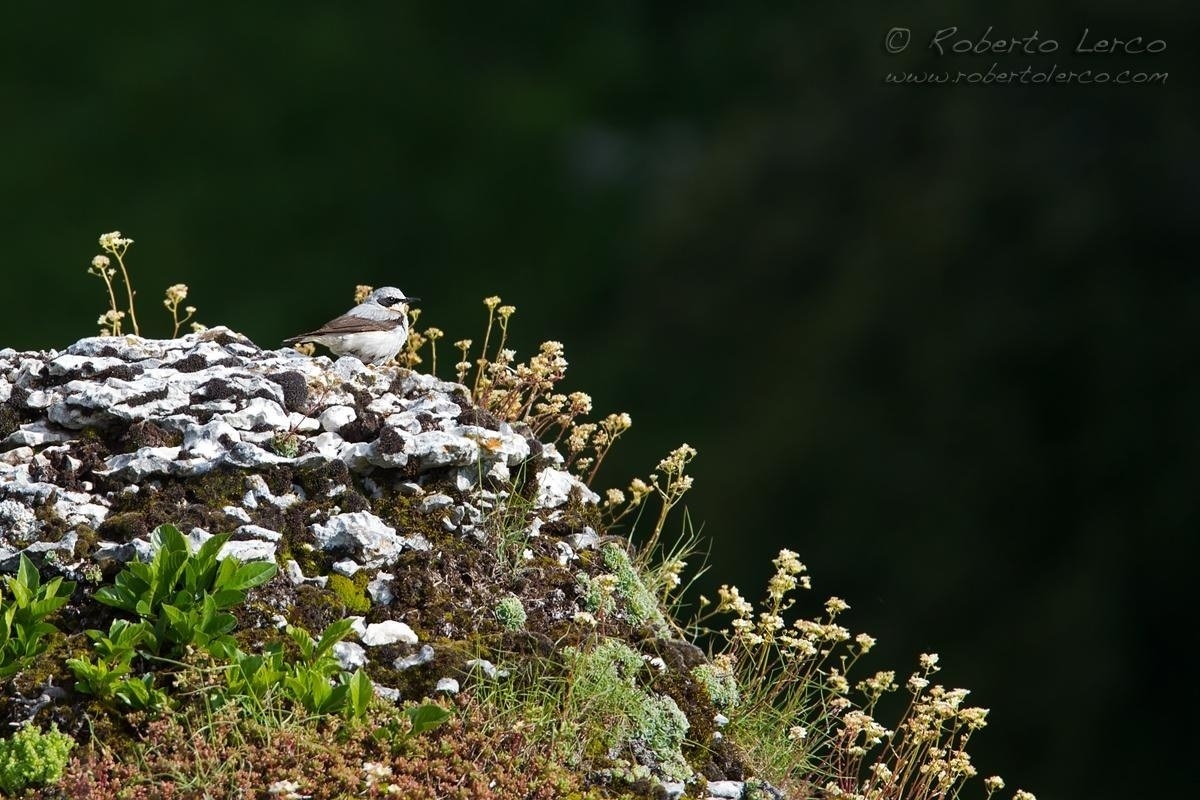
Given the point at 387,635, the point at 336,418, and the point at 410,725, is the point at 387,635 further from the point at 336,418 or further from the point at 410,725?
the point at 336,418

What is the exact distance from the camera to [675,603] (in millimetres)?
6051

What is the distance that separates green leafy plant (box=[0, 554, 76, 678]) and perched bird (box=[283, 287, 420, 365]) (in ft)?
8.55

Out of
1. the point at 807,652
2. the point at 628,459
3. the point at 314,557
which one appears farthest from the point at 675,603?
the point at 628,459

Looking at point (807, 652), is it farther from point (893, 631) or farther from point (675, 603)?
point (893, 631)

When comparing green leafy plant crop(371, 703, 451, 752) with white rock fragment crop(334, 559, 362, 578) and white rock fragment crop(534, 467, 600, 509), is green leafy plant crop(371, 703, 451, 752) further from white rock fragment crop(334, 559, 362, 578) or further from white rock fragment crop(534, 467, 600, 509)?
white rock fragment crop(534, 467, 600, 509)

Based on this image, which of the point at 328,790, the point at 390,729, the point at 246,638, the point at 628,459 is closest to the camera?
the point at 328,790

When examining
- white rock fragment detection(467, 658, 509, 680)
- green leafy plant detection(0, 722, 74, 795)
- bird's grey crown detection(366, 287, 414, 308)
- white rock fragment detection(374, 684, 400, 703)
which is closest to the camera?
green leafy plant detection(0, 722, 74, 795)

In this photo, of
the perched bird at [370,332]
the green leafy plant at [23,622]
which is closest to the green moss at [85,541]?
the green leafy plant at [23,622]

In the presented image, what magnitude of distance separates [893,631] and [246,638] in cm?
887

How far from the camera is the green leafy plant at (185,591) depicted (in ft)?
15.0

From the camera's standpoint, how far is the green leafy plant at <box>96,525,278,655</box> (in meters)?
4.57

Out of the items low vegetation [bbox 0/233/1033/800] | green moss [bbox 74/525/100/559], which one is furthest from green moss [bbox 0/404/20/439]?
low vegetation [bbox 0/233/1033/800]

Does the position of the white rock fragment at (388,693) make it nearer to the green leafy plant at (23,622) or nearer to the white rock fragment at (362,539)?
the white rock fragment at (362,539)

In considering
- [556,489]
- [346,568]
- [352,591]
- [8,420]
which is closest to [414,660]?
[352,591]
